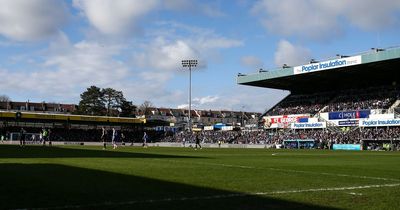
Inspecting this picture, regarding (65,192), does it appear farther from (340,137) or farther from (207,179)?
(340,137)

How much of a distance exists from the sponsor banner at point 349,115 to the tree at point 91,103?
80482 mm

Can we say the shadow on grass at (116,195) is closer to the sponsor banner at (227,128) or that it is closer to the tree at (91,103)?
the sponsor banner at (227,128)

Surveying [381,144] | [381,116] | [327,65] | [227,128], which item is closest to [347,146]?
[381,144]

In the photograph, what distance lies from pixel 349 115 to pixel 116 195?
70544mm

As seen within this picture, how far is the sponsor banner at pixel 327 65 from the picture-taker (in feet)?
236

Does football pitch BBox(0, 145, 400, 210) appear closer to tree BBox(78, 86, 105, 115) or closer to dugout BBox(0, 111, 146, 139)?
dugout BBox(0, 111, 146, 139)

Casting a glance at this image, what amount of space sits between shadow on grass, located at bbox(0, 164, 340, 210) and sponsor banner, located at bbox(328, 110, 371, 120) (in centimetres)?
6571

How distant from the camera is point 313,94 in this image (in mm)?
94938

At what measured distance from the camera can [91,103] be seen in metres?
142

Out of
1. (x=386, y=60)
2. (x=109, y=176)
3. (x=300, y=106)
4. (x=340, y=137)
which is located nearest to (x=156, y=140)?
(x=300, y=106)

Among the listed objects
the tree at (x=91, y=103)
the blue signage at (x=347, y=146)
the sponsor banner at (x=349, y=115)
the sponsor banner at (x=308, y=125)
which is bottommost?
the blue signage at (x=347, y=146)

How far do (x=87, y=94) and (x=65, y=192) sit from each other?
440 feet

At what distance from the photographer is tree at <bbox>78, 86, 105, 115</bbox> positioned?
461 feet

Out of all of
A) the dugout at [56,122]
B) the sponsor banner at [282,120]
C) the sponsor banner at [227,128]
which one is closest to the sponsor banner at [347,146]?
the sponsor banner at [282,120]
